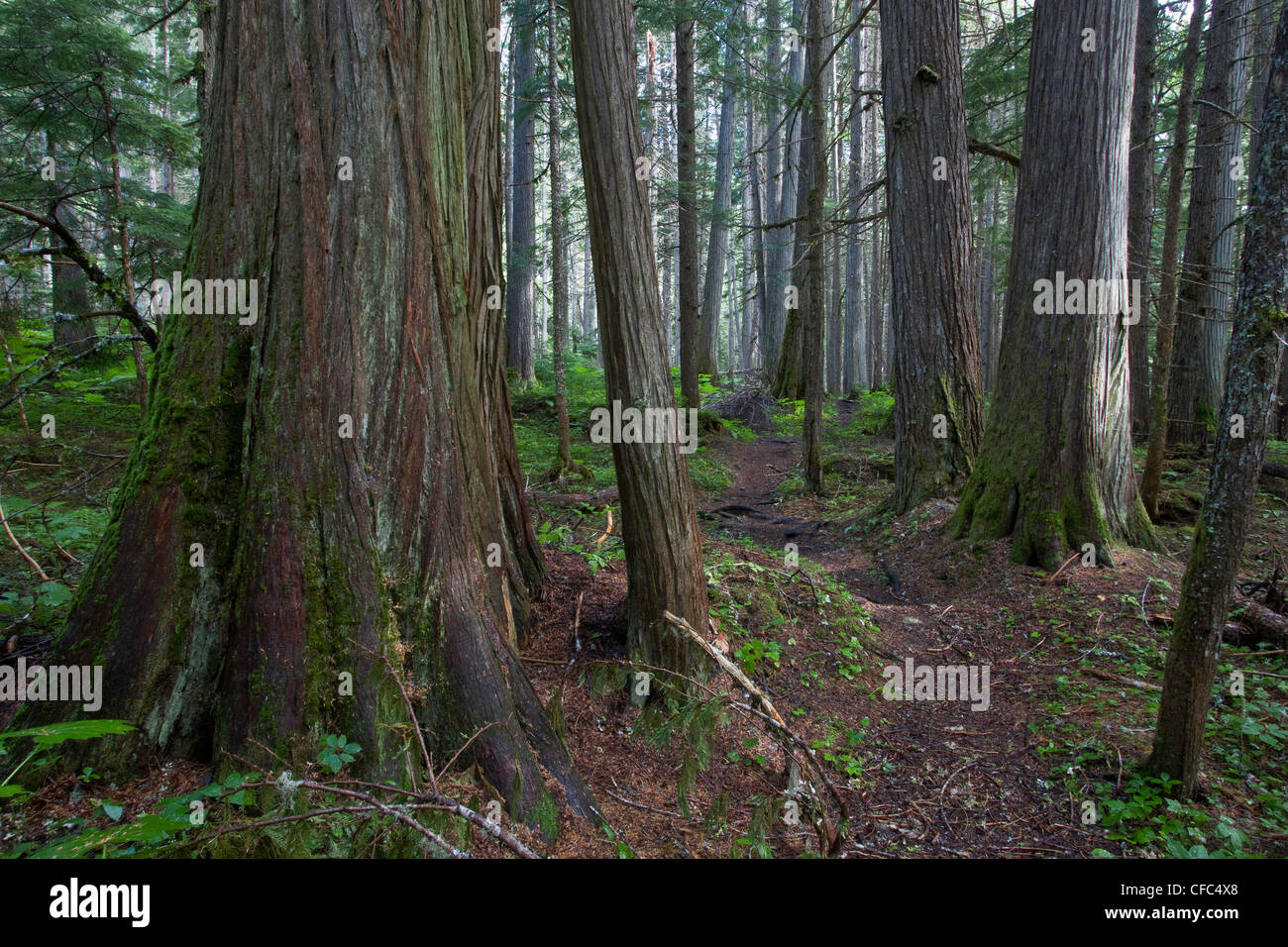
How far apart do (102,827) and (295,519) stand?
121cm

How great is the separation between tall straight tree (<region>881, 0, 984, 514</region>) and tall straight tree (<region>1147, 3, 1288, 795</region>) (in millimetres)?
4506

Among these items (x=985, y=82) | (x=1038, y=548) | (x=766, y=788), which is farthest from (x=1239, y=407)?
(x=985, y=82)

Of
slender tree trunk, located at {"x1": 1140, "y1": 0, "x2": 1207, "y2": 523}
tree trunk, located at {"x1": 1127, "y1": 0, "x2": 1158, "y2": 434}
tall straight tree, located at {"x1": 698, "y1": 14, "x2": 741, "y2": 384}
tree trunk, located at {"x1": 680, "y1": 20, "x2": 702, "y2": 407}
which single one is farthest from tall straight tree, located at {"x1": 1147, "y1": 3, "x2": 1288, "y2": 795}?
tall straight tree, located at {"x1": 698, "y1": 14, "x2": 741, "y2": 384}

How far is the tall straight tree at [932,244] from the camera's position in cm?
755

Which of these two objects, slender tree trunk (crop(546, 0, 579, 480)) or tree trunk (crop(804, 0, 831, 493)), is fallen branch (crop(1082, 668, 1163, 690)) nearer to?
tree trunk (crop(804, 0, 831, 493))

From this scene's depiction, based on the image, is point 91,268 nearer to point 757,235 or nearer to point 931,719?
point 931,719

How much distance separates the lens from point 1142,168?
Result: 937 cm

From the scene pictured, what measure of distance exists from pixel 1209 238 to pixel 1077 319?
22.0 feet

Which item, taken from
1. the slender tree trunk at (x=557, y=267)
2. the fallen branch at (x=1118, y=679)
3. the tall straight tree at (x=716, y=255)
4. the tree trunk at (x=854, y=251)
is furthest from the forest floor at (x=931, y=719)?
the tree trunk at (x=854, y=251)

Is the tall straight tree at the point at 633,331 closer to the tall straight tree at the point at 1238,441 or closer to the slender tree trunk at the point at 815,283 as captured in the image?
the tall straight tree at the point at 1238,441

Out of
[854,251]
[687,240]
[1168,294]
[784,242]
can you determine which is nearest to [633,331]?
[1168,294]

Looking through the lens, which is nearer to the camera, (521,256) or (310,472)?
(310,472)

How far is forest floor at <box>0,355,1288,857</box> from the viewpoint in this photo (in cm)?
308

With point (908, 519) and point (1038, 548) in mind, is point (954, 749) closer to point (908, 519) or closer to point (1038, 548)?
point (1038, 548)
